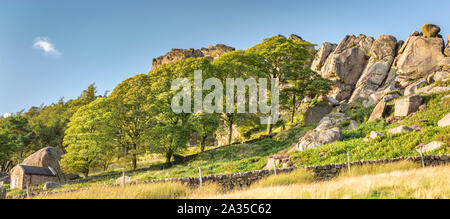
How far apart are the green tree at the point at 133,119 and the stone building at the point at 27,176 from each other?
838 centimetres

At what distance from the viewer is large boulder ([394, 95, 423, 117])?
26923 millimetres

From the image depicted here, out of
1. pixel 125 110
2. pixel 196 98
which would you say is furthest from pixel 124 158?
pixel 196 98

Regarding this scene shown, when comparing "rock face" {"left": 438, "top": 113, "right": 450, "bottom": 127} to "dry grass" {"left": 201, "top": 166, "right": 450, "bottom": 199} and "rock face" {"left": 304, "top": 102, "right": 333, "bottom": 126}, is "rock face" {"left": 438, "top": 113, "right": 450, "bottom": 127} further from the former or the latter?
"rock face" {"left": 304, "top": 102, "right": 333, "bottom": 126}

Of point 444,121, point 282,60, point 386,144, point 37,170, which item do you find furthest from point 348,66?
point 37,170

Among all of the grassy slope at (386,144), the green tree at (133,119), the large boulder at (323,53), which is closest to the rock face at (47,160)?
the green tree at (133,119)

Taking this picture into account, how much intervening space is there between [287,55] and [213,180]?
27.0 meters

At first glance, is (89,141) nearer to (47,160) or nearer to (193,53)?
(47,160)

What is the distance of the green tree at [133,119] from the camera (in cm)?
3447

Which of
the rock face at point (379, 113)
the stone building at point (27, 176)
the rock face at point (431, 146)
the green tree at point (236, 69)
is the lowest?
the stone building at point (27, 176)

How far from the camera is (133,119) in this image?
1446 inches

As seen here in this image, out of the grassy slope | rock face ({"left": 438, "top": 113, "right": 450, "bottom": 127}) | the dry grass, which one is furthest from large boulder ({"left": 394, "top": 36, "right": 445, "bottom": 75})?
the dry grass

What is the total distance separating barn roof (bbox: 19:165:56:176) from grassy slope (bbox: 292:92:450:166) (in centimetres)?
2676

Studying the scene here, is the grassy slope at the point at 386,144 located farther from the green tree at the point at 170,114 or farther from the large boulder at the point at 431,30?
the large boulder at the point at 431,30
